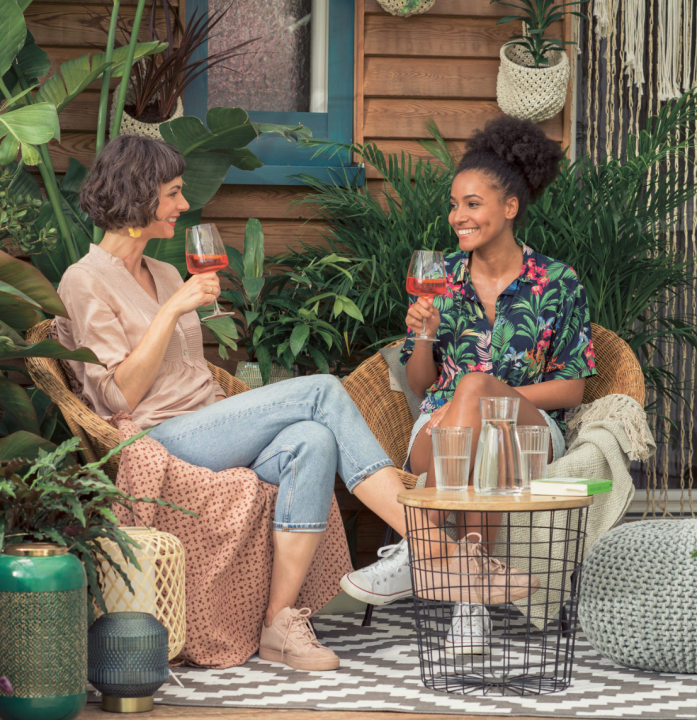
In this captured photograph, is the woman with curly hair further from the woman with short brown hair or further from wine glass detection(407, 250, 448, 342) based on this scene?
Result: the woman with short brown hair

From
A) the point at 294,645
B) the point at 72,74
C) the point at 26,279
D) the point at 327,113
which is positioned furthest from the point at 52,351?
the point at 327,113

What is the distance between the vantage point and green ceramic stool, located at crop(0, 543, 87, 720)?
1671 millimetres

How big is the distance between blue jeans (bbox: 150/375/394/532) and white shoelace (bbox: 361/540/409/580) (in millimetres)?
161

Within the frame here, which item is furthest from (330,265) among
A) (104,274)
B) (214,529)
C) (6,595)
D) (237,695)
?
(6,595)

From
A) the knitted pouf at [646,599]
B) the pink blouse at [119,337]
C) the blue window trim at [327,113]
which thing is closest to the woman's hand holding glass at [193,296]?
the pink blouse at [119,337]

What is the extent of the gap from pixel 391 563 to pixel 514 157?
50.0 inches

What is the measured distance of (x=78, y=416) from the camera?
2283 millimetres

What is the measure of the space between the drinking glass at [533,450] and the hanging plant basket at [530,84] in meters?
2.03

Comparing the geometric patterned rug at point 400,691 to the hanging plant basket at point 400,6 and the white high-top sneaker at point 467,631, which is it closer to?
the white high-top sneaker at point 467,631

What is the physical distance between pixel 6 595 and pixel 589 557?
1.30m

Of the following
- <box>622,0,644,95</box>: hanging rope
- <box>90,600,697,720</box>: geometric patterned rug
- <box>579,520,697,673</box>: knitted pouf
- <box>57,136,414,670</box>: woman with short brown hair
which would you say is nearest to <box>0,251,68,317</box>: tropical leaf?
<box>57,136,414,670</box>: woman with short brown hair

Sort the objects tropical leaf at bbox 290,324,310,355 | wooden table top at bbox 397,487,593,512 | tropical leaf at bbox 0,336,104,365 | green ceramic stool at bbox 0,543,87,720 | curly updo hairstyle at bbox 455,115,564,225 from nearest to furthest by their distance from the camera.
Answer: green ceramic stool at bbox 0,543,87,720 < wooden table top at bbox 397,487,593,512 < tropical leaf at bbox 0,336,104,365 < curly updo hairstyle at bbox 455,115,564,225 < tropical leaf at bbox 290,324,310,355

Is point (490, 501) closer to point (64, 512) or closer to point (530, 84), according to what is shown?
point (64, 512)

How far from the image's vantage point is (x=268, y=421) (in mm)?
2373
